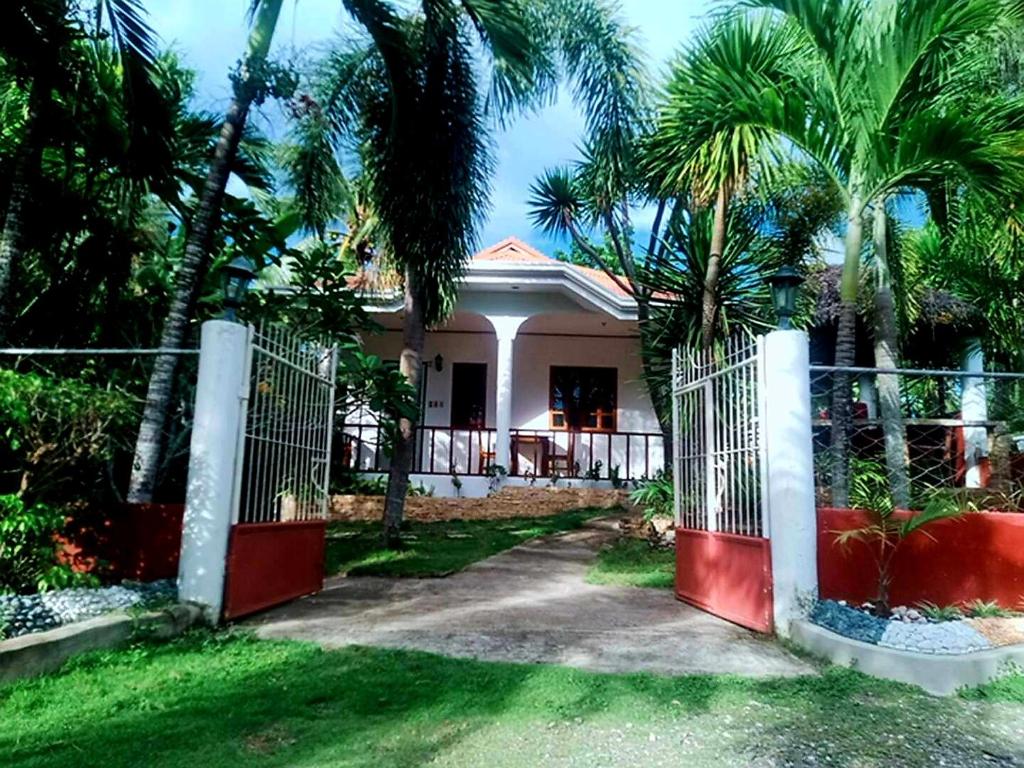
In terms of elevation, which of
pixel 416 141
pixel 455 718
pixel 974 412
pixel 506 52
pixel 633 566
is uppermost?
pixel 506 52

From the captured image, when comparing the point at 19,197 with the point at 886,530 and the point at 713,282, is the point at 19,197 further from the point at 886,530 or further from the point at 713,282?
the point at 886,530

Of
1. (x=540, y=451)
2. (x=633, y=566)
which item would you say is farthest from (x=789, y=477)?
(x=540, y=451)

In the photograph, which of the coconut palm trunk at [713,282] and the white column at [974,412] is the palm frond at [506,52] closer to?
the coconut palm trunk at [713,282]

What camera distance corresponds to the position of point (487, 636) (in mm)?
4770

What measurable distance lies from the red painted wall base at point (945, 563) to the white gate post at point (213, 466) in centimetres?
393

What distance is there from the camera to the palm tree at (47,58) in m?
5.31

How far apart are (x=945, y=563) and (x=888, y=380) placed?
1763mm

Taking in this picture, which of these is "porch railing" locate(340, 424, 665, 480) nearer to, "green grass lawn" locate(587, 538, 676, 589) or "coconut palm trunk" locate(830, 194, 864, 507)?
"green grass lawn" locate(587, 538, 676, 589)

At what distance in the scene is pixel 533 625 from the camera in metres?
5.10

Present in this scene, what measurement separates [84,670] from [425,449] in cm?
1108

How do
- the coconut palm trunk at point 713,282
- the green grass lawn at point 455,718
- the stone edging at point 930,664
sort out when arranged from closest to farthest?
the green grass lawn at point 455,718 → the stone edging at point 930,664 → the coconut palm trunk at point 713,282

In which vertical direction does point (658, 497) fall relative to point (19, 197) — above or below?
below

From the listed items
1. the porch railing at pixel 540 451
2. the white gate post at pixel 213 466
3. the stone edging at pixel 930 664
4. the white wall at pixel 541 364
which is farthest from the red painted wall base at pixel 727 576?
the white wall at pixel 541 364

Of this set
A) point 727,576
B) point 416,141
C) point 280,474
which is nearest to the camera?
point 727,576
